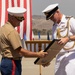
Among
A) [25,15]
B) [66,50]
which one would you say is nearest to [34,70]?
[25,15]

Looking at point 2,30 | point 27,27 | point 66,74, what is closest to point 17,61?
point 2,30

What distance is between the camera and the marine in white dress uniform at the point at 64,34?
16.6 ft

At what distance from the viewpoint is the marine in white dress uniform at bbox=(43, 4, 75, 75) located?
16.6ft

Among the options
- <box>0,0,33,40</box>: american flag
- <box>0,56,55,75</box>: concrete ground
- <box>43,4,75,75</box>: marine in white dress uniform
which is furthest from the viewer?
<box>0,0,33,40</box>: american flag

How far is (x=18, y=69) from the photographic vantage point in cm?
482

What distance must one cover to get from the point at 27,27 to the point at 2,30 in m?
6.25

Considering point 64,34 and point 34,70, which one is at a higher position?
point 64,34

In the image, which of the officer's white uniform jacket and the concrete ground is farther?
the concrete ground

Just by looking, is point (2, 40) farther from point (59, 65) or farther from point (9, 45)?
point (59, 65)

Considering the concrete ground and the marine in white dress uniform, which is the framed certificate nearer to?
the marine in white dress uniform

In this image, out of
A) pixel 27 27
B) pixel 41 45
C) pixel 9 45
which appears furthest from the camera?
pixel 41 45

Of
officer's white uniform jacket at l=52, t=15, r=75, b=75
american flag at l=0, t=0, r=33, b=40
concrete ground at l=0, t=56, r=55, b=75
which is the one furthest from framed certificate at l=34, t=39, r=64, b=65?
american flag at l=0, t=0, r=33, b=40

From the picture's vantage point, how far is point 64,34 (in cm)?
511

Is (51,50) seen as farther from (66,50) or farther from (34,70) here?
(34,70)
